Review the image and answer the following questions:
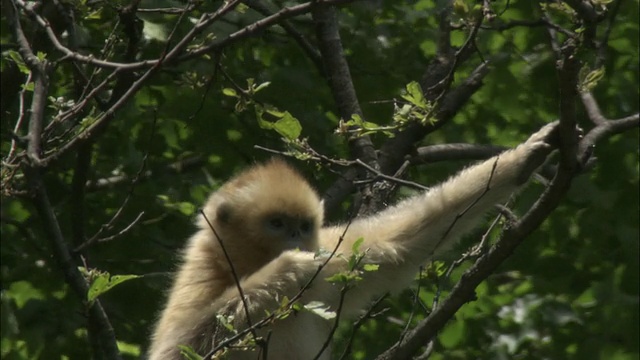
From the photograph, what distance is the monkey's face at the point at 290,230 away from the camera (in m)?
6.03

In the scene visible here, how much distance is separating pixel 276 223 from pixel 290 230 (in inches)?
3.9

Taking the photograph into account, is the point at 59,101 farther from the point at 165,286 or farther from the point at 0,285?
the point at 0,285

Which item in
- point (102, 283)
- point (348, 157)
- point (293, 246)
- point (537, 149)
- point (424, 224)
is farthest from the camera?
point (348, 157)

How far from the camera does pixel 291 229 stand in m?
6.08

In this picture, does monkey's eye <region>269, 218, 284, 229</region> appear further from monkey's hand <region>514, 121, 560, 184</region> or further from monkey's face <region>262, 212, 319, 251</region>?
monkey's hand <region>514, 121, 560, 184</region>

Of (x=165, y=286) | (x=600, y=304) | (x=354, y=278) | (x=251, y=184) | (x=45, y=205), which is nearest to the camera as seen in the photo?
(x=354, y=278)

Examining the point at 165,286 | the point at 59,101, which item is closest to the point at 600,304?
the point at 165,286

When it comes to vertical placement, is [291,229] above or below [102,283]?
below

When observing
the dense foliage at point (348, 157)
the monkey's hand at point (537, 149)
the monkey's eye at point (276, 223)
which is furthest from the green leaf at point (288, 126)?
the dense foliage at point (348, 157)

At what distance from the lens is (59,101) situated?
197 inches

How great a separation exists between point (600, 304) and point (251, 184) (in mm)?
3467

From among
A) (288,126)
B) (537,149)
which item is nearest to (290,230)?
(537,149)

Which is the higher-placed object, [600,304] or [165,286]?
[165,286]

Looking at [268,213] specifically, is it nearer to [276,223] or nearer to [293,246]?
[276,223]
